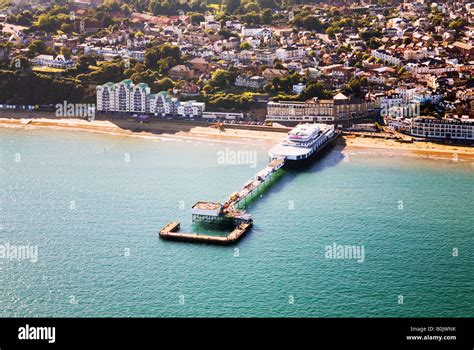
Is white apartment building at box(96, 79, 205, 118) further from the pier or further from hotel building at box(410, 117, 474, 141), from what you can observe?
the pier

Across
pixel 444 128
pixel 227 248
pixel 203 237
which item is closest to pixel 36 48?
pixel 444 128

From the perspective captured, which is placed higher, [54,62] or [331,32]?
[331,32]

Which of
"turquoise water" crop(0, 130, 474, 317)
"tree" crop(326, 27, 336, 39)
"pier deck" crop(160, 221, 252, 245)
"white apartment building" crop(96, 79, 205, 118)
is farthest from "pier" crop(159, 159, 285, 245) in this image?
"tree" crop(326, 27, 336, 39)

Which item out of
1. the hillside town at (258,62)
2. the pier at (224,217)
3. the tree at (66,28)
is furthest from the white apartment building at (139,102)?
the tree at (66,28)

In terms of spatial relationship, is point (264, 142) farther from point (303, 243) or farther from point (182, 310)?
point (182, 310)

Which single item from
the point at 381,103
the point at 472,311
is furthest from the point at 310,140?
the point at 472,311

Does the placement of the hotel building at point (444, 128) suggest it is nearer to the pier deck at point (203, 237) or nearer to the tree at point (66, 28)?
the pier deck at point (203, 237)

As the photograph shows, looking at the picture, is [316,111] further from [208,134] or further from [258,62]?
[258,62]
